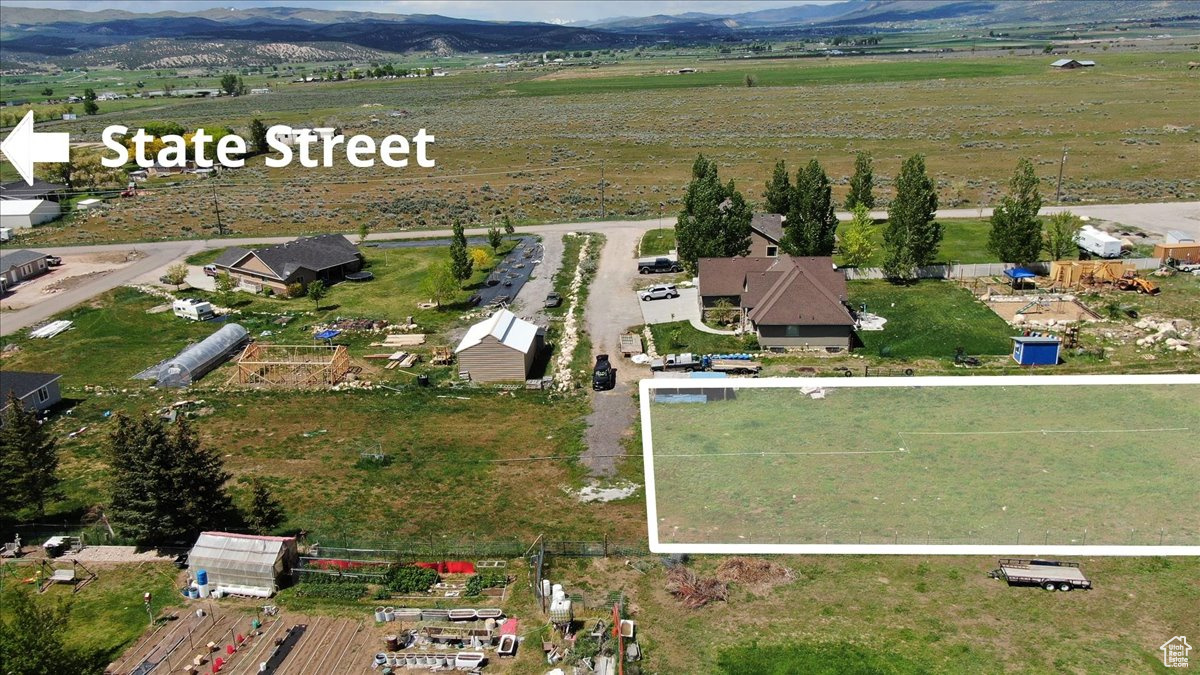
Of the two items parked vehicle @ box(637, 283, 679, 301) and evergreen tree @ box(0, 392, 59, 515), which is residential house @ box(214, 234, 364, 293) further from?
evergreen tree @ box(0, 392, 59, 515)

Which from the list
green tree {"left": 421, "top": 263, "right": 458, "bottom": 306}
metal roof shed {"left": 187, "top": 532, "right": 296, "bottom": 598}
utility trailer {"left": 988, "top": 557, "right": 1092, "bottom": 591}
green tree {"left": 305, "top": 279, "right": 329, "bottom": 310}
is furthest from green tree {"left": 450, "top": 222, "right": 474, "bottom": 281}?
utility trailer {"left": 988, "top": 557, "right": 1092, "bottom": 591}

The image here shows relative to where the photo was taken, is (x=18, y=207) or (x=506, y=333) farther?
(x=18, y=207)

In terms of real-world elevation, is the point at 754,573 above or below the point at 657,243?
below

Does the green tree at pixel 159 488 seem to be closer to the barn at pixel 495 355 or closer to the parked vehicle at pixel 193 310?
the barn at pixel 495 355

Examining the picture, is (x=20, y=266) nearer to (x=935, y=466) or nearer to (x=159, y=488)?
(x=159, y=488)

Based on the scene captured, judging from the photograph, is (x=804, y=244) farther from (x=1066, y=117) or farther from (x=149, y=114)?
(x=149, y=114)

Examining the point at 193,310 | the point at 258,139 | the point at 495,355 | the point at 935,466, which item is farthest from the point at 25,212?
the point at 935,466

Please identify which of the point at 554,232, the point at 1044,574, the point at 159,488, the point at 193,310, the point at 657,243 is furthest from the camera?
the point at 554,232
